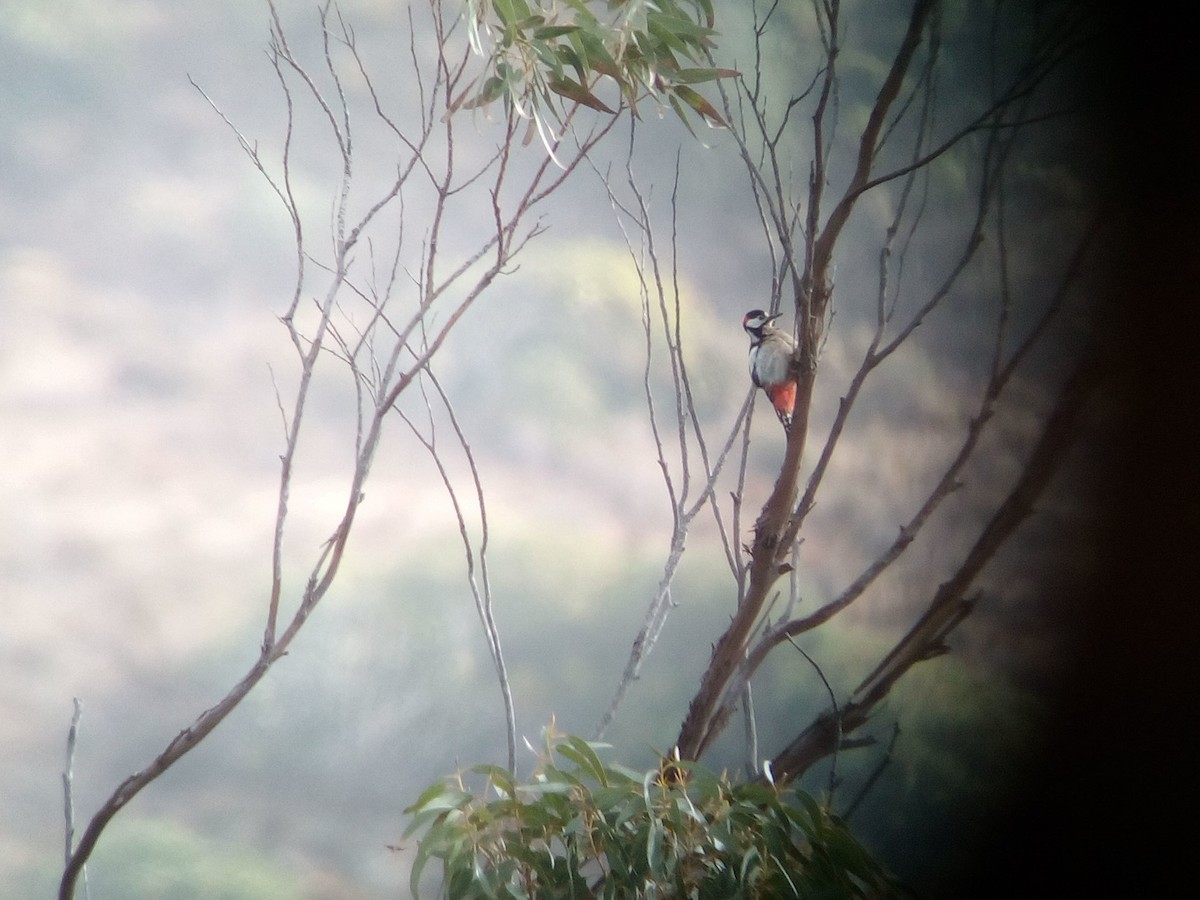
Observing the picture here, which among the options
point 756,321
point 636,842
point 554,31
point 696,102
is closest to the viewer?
point 636,842

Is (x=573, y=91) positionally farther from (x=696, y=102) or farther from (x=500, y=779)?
(x=500, y=779)

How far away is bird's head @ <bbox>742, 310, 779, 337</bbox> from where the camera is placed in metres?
1.67

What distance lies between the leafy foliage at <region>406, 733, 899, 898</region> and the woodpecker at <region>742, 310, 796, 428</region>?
1.91ft

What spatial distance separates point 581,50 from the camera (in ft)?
4.69

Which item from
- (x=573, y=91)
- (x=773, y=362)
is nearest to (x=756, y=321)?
(x=773, y=362)

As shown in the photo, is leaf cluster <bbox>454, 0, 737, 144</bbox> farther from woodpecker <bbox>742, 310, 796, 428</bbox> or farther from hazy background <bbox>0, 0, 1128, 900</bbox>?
woodpecker <bbox>742, 310, 796, 428</bbox>

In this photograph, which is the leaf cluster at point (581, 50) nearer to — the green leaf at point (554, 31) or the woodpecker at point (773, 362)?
the green leaf at point (554, 31)

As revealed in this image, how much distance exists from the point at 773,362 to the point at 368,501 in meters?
0.63

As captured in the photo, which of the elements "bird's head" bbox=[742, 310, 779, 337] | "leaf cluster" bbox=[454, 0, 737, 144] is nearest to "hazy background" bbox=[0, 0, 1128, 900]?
"bird's head" bbox=[742, 310, 779, 337]

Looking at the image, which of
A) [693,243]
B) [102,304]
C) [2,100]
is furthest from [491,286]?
[2,100]

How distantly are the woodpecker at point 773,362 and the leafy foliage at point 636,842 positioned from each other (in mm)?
583

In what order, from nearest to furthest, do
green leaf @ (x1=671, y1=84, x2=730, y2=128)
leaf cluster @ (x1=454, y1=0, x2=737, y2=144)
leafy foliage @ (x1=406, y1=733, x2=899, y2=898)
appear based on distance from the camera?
1. leafy foliage @ (x1=406, y1=733, x2=899, y2=898)
2. leaf cluster @ (x1=454, y1=0, x2=737, y2=144)
3. green leaf @ (x1=671, y1=84, x2=730, y2=128)

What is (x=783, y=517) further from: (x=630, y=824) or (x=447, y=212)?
(x=447, y=212)

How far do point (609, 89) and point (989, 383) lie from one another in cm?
77
